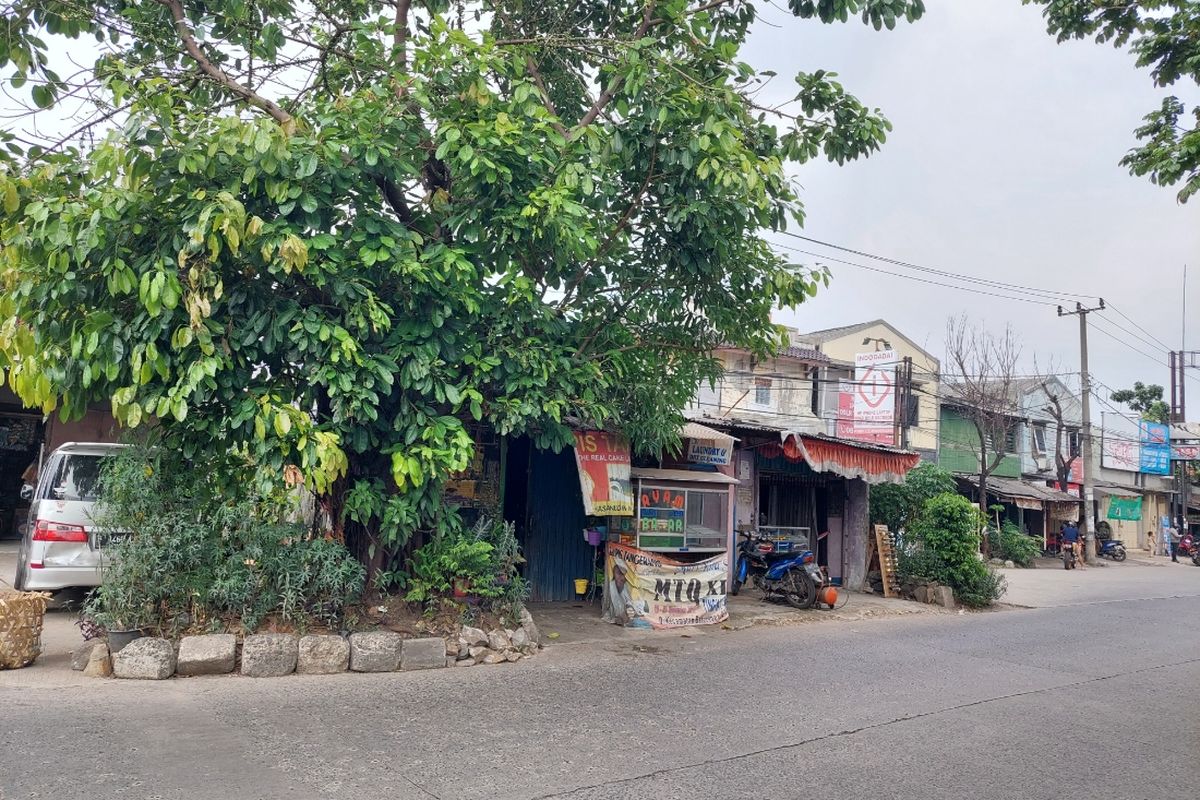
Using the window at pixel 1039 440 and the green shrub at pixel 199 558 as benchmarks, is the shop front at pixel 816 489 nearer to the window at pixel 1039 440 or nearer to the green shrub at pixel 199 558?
the green shrub at pixel 199 558

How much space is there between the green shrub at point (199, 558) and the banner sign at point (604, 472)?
318 centimetres

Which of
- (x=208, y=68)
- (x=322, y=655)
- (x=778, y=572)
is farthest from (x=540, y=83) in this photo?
(x=778, y=572)

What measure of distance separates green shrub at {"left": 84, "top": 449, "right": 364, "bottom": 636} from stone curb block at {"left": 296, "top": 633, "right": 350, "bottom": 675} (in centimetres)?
27

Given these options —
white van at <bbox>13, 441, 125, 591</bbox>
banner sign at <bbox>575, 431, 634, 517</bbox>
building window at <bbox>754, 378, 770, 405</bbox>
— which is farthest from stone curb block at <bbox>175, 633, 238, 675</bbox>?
building window at <bbox>754, 378, 770, 405</bbox>

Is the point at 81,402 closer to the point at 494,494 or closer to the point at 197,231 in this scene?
the point at 197,231

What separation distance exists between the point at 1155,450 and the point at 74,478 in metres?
40.7

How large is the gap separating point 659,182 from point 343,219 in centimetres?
318

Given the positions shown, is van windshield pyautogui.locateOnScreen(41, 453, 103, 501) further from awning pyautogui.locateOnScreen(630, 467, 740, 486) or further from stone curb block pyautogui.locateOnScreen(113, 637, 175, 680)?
awning pyautogui.locateOnScreen(630, 467, 740, 486)

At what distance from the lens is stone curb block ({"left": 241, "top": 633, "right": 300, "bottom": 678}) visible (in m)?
7.31

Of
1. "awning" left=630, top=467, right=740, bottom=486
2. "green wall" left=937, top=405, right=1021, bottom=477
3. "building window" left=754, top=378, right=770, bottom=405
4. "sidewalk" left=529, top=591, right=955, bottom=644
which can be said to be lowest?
"sidewalk" left=529, top=591, right=955, bottom=644

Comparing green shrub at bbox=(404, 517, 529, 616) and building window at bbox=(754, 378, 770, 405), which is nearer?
green shrub at bbox=(404, 517, 529, 616)

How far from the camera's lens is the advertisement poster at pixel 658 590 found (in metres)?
10.8

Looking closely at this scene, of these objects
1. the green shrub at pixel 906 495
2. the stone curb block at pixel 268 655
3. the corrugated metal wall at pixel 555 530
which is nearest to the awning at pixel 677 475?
the corrugated metal wall at pixel 555 530

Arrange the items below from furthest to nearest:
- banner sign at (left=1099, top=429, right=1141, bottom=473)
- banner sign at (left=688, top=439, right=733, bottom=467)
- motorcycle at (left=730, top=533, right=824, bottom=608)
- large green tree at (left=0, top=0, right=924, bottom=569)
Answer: banner sign at (left=1099, top=429, right=1141, bottom=473)
motorcycle at (left=730, top=533, right=824, bottom=608)
banner sign at (left=688, top=439, right=733, bottom=467)
large green tree at (left=0, top=0, right=924, bottom=569)
